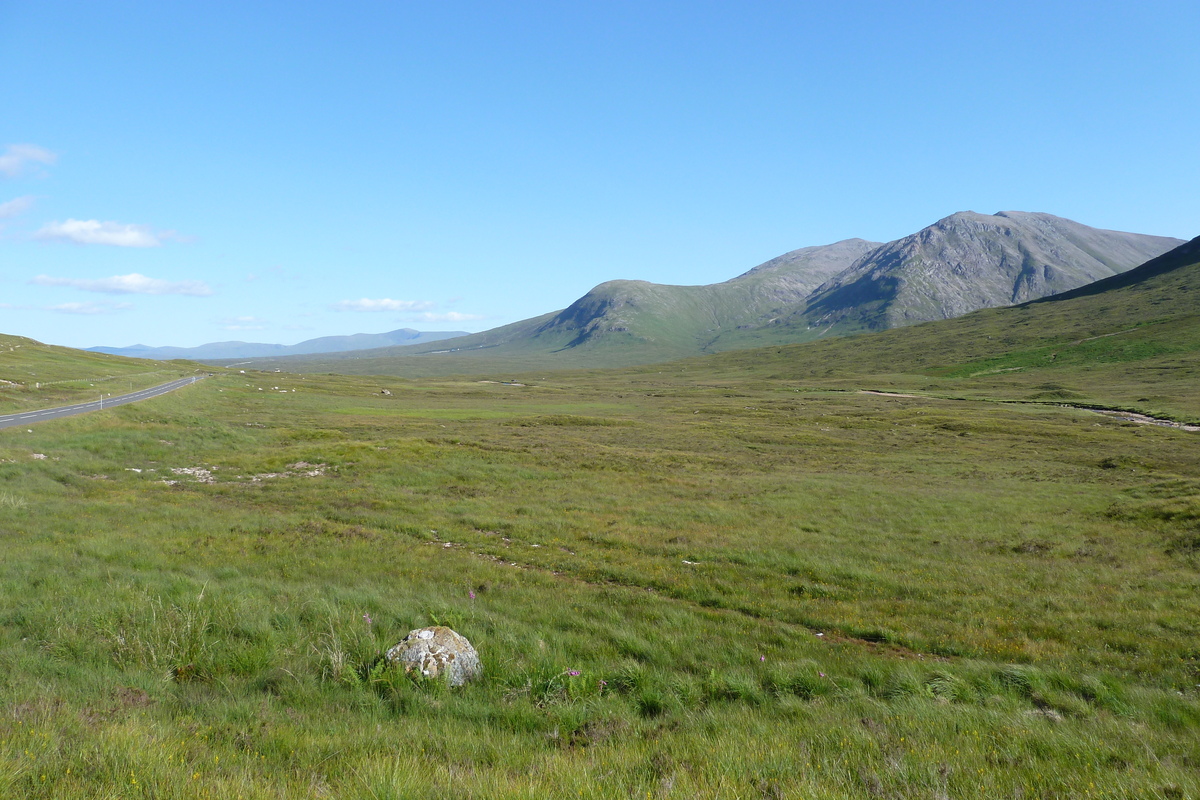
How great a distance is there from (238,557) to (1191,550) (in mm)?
30208

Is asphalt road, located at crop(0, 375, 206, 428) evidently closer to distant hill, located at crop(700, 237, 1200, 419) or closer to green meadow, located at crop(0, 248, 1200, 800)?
green meadow, located at crop(0, 248, 1200, 800)

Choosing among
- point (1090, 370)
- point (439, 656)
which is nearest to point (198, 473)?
point (439, 656)

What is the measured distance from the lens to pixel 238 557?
15.8 meters

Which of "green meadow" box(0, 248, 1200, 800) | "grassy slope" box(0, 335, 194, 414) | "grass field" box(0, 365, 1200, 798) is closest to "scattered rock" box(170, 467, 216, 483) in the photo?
"green meadow" box(0, 248, 1200, 800)

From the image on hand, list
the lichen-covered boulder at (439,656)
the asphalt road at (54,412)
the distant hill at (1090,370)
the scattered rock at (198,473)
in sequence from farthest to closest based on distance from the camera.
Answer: the distant hill at (1090,370) < the asphalt road at (54,412) < the scattered rock at (198,473) < the lichen-covered boulder at (439,656)

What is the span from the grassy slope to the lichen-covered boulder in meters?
56.9

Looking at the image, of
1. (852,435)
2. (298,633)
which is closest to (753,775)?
(298,633)

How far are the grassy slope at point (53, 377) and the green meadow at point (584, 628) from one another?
28558 millimetres

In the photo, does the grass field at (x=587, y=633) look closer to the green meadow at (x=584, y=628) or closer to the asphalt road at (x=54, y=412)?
the green meadow at (x=584, y=628)

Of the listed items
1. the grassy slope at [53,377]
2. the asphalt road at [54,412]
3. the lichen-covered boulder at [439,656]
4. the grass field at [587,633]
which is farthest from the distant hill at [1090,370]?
the grassy slope at [53,377]

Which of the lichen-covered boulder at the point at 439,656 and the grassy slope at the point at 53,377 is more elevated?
the grassy slope at the point at 53,377

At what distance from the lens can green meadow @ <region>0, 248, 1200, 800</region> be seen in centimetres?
590

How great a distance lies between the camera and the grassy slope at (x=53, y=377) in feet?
183

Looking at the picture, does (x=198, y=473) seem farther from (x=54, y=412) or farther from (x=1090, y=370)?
(x=1090, y=370)
